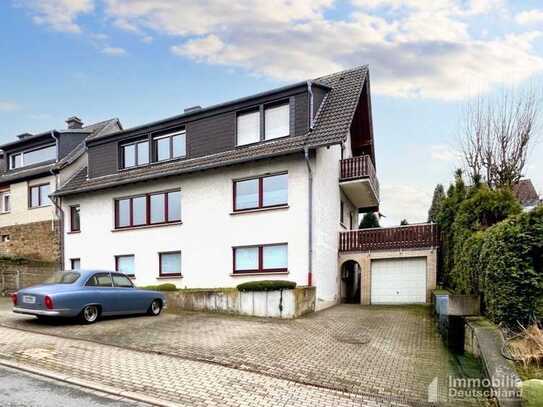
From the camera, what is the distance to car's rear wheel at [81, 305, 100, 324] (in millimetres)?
11467

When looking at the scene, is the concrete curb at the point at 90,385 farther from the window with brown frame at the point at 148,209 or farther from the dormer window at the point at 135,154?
the dormer window at the point at 135,154

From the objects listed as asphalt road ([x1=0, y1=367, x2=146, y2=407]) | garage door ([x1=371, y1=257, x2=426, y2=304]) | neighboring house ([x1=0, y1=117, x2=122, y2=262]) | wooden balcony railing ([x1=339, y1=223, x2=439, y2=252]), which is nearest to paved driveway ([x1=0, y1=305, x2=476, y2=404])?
asphalt road ([x1=0, y1=367, x2=146, y2=407])

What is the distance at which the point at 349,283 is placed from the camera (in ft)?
74.5

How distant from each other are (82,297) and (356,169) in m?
12.3

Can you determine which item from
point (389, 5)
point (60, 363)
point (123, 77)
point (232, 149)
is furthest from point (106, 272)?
point (389, 5)

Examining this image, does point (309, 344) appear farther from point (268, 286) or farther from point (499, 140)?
point (499, 140)

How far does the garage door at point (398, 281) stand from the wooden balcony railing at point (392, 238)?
2.21 feet

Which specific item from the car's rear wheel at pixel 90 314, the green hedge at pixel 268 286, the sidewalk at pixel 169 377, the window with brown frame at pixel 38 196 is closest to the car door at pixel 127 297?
the car's rear wheel at pixel 90 314

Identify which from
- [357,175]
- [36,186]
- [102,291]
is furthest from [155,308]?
[36,186]

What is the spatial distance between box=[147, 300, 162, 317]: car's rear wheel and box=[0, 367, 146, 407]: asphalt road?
6.88 meters

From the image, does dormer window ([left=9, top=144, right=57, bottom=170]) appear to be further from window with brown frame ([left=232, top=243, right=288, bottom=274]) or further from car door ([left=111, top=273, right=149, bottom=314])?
car door ([left=111, top=273, right=149, bottom=314])

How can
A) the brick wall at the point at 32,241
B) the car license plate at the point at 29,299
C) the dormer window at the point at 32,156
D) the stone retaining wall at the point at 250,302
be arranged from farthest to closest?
1. the dormer window at the point at 32,156
2. the brick wall at the point at 32,241
3. the stone retaining wall at the point at 250,302
4. the car license plate at the point at 29,299

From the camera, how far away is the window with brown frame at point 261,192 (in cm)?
1634

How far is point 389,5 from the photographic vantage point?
35.7ft
